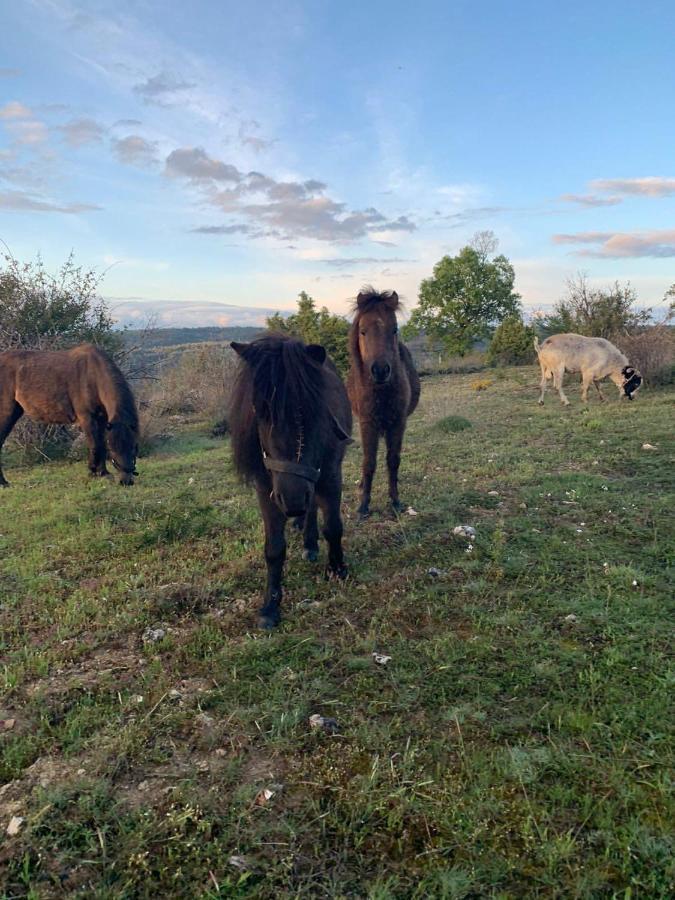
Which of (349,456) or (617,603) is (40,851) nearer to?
(617,603)

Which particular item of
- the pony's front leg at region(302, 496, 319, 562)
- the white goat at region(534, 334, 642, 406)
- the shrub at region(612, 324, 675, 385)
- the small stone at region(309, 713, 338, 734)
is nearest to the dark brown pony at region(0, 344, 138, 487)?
the pony's front leg at region(302, 496, 319, 562)

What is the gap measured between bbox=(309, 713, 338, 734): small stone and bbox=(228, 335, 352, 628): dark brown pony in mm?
993

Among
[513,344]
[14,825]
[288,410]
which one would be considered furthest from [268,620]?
[513,344]

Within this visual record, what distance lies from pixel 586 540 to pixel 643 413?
293 inches

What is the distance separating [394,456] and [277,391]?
3122mm

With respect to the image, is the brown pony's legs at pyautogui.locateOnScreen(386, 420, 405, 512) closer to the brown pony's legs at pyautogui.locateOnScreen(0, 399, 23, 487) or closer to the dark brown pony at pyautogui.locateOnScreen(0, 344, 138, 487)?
the dark brown pony at pyautogui.locateOnScreen(0, 344, 138, 487)

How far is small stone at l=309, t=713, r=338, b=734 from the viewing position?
252 centimetres

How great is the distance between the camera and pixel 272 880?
179 cm

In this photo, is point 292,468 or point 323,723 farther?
point 292,468

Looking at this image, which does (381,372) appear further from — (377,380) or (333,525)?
(333,525)

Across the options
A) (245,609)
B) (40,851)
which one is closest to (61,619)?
(245,609)

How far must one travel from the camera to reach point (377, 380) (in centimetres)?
513

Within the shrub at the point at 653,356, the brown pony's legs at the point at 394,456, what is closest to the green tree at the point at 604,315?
the shrub at the point at 653,356

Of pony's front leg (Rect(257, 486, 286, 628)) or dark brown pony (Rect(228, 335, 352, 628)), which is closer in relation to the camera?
dark brown pony (Rect(228, 335, 352, 628))
